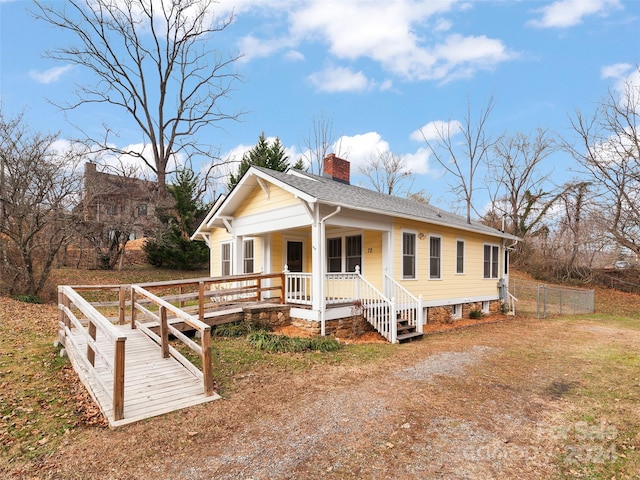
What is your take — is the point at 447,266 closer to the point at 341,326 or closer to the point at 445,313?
the point at 445,313

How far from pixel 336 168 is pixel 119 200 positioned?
17.2 meters

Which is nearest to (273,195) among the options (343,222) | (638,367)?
(343,222)

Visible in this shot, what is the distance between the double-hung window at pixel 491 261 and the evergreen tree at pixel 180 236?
16.0 meters

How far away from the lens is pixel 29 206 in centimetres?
1292

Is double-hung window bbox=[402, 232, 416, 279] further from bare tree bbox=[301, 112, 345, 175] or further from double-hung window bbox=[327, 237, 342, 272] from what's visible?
bare tree bbox=[301, 112, 345, 175]

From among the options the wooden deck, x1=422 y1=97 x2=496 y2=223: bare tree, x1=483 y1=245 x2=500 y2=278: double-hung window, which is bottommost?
the wooden deck

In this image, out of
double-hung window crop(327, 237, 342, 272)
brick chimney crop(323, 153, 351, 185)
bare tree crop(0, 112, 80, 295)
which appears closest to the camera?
double-hung window crop(327, 237, 342, 272)

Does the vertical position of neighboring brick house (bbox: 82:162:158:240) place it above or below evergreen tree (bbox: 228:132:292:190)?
below

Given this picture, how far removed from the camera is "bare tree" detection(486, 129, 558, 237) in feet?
95.8

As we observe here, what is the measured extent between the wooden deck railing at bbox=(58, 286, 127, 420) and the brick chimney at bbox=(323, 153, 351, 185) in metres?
9.66

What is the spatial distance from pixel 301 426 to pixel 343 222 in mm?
5753

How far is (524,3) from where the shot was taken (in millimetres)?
12250

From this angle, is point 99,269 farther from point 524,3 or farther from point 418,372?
point 524,3

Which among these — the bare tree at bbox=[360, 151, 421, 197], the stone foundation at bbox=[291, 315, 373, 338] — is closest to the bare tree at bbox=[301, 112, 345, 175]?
the bare tree at bbox=[360, 151, 421, 197]
